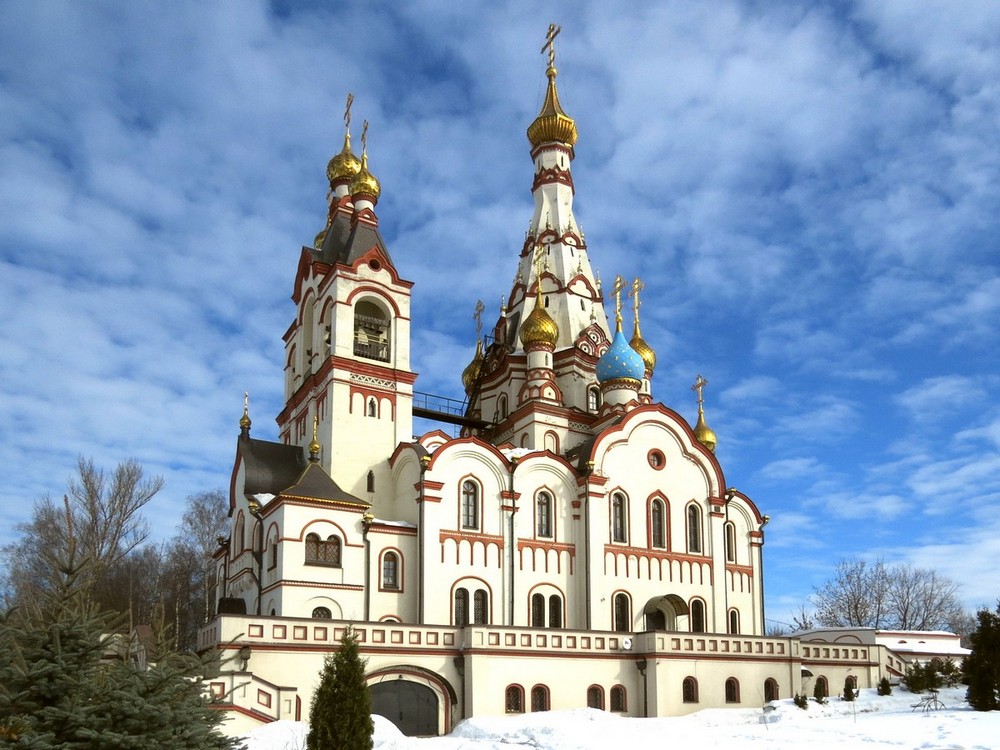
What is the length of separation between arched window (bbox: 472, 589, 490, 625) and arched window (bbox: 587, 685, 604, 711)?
162 inches

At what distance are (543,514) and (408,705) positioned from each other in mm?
8982

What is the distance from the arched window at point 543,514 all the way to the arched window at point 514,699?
6.42m

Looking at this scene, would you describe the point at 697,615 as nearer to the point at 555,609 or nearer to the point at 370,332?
the point at 555,609

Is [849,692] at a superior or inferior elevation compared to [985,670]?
inferior

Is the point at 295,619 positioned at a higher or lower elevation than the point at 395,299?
lower

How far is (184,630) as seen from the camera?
46.2m

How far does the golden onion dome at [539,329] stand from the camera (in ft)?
124

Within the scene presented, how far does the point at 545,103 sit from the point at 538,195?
4.18 meters

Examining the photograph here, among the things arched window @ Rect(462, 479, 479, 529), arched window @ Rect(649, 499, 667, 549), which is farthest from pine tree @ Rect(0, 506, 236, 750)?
arched window @ Rect(649, 499, 667, 549)

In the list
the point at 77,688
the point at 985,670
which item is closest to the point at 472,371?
the point at 985,670

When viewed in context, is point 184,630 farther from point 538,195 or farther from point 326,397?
point 538,195

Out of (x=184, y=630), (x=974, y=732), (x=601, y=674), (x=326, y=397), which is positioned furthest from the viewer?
(x=184, y=630)

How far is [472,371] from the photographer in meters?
42.1

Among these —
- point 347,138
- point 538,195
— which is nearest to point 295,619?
point 347,138
